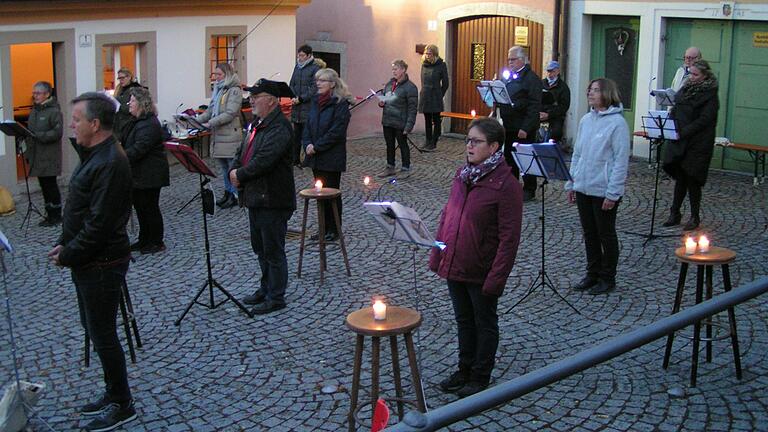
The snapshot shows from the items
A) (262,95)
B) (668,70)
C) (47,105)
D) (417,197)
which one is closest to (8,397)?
(262,95)

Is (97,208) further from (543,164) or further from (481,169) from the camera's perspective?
(543,164)

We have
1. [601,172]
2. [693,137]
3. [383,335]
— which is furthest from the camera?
[693,137]

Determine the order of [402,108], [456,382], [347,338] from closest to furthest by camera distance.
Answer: [456,382], [347,338], [402,108]

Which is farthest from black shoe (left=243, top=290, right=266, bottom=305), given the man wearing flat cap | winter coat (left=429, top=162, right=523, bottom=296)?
winter coat (left=429, top=162, right=523, bottom=296)

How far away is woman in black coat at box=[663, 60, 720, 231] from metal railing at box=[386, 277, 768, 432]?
7.49 meters

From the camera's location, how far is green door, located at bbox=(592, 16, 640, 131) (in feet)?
54.8

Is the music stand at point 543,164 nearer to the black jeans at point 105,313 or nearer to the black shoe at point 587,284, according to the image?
the black shoe at point 587,284

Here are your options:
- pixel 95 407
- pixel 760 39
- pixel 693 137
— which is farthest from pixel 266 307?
pixel 760 39

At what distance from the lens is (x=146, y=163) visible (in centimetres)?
1072

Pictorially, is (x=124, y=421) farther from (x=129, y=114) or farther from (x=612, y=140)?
(x=129, y=114)

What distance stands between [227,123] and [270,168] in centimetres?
459

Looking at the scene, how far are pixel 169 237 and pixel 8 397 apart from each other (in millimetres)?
5485

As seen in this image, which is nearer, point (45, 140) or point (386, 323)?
point (386, 323)

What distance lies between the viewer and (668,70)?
52.7 feet
